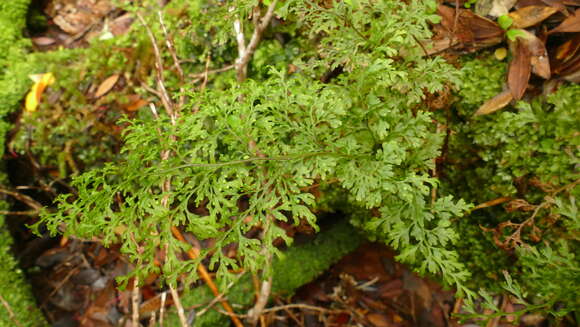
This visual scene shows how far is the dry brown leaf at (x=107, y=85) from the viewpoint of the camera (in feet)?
11.4

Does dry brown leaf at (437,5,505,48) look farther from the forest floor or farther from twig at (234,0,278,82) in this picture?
the forest floor

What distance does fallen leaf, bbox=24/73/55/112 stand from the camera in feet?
11.5

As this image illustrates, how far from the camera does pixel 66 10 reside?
4426mm

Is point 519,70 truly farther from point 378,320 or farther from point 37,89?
point 37,89

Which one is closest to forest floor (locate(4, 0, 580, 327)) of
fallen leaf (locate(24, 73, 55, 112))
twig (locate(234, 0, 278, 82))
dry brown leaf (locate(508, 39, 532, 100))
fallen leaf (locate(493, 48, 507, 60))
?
fallen leaf (locate(24, 73, 55, 112))

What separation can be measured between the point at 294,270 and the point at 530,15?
Result: 2.50 metres

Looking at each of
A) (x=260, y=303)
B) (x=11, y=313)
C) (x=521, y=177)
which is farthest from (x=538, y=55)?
(x=11, y=313)

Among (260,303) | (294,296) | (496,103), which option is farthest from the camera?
(294,296)

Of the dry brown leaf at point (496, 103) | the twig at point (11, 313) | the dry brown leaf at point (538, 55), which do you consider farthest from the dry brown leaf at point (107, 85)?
the dry brown leaf at point (538, 55)

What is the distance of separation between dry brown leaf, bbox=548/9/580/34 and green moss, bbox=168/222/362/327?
2.12 m

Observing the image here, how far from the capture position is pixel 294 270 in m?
3.28

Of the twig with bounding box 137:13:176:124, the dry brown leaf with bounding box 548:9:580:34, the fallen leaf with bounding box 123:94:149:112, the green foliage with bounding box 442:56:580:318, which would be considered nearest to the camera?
the green foliage with bounding box 442:56:580:318

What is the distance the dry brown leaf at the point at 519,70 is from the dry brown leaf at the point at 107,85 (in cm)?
315

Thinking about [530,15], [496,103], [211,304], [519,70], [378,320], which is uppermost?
[530,15]
